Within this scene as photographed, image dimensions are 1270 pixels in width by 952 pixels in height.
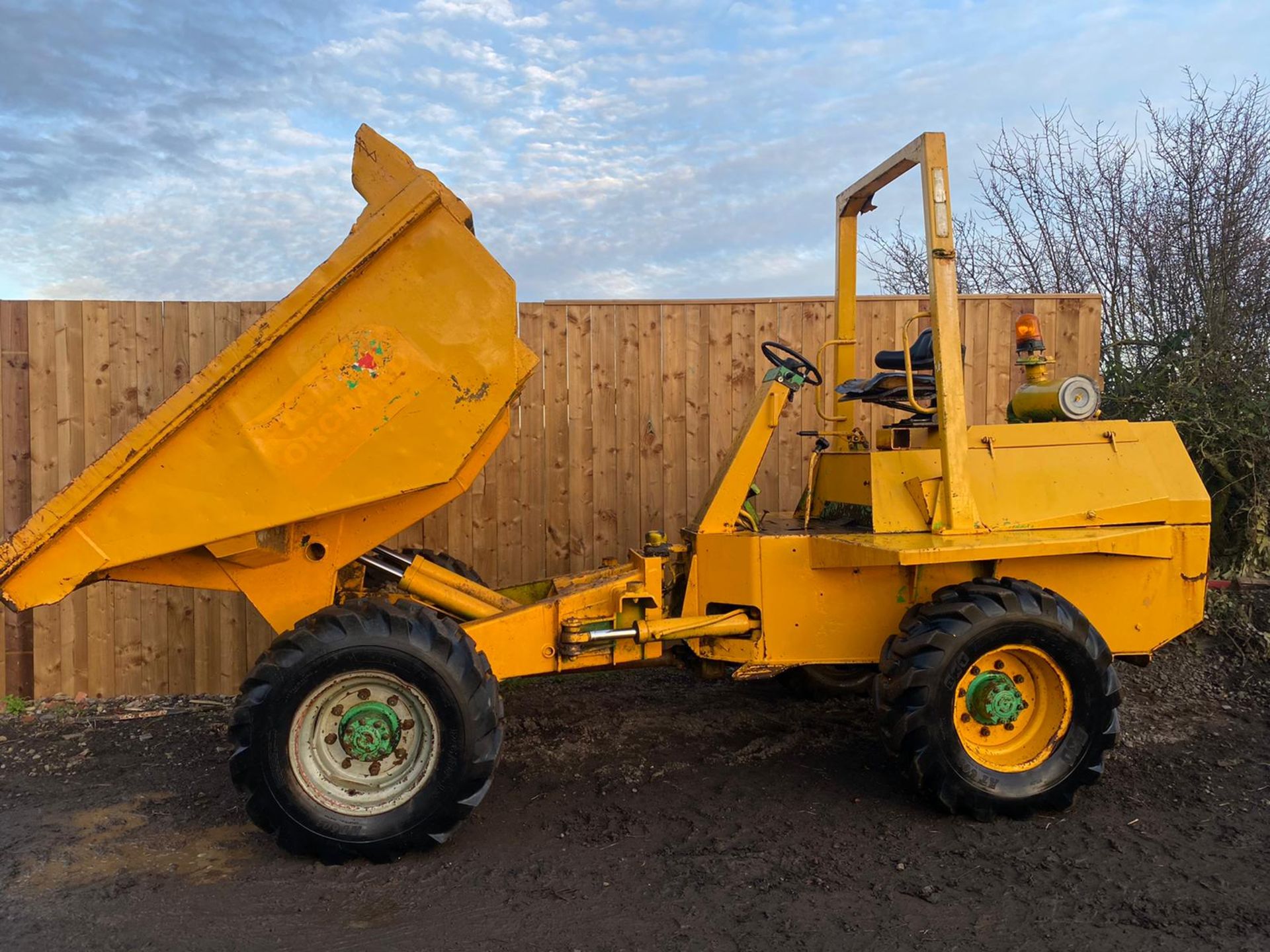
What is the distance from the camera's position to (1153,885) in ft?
10.9

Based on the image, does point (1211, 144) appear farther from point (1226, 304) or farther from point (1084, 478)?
point (1084, 478)

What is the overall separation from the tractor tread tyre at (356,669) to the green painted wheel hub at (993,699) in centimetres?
210

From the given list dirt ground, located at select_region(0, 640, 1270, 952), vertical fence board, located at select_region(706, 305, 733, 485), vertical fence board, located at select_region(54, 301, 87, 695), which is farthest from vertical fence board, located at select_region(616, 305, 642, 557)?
vertical fence board, located at select_region(54, 301, 87, 695)

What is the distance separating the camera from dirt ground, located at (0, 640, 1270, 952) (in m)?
3.08

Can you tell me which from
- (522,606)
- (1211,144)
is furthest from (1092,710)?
(1211,144)

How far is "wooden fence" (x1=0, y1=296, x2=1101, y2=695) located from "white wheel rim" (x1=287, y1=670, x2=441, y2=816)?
2.46m

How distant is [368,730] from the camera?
12.1ft

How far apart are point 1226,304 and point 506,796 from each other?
702 centimetres

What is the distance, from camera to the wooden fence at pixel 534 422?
5.63m

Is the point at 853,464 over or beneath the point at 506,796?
over

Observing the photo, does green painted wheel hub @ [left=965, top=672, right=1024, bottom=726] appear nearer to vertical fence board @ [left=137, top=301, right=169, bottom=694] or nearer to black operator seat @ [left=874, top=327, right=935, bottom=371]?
black operator seat @ [left=874, top=327, right=935, bottom=371]

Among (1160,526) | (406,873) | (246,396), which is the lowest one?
(406,873)

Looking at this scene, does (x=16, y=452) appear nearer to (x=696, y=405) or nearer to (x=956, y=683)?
(x=696, y=405)

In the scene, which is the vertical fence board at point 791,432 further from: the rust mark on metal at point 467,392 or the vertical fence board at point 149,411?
the vertical fence board at point 149,411
